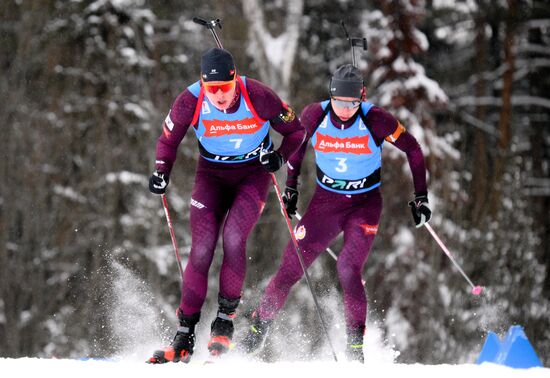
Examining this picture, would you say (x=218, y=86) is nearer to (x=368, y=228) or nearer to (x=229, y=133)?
(x=229, y=133)

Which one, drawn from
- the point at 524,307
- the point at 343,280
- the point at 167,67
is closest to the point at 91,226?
the point at 167,67

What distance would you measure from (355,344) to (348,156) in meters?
1.20

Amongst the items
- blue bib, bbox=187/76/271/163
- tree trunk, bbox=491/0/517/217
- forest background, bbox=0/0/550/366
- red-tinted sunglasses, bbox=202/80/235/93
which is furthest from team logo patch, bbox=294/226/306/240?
tree trunk, bbox=491/0/517/217

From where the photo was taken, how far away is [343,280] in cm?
A: 645

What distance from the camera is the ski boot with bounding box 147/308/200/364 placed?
5.73m

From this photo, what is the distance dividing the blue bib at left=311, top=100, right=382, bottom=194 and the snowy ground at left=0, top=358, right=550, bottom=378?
5.60ft

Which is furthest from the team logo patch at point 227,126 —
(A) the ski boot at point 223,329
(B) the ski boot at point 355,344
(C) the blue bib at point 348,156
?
(B) the ski boot at point 355,344

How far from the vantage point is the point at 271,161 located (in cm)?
599

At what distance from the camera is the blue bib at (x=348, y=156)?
6.45m

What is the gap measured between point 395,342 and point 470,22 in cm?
654

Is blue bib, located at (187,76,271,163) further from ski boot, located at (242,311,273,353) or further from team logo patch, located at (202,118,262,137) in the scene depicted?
ski boot, located at (242,311,273,353)

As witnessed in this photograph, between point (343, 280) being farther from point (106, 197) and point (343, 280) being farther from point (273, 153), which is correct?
point (106, 197)

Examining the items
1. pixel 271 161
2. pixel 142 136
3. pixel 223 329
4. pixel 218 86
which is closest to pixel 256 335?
pixel 223 329

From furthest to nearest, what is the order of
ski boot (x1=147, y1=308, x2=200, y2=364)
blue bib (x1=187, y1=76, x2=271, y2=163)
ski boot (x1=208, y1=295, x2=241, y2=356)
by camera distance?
1. blue bib (x1=187, y1=76, x2=271, y2=163)
2. ski boot (x1=208, y1=295, x2=241, y2=356)
3. ski boot (x1=147, y1=308, x2=200, y2=364)
